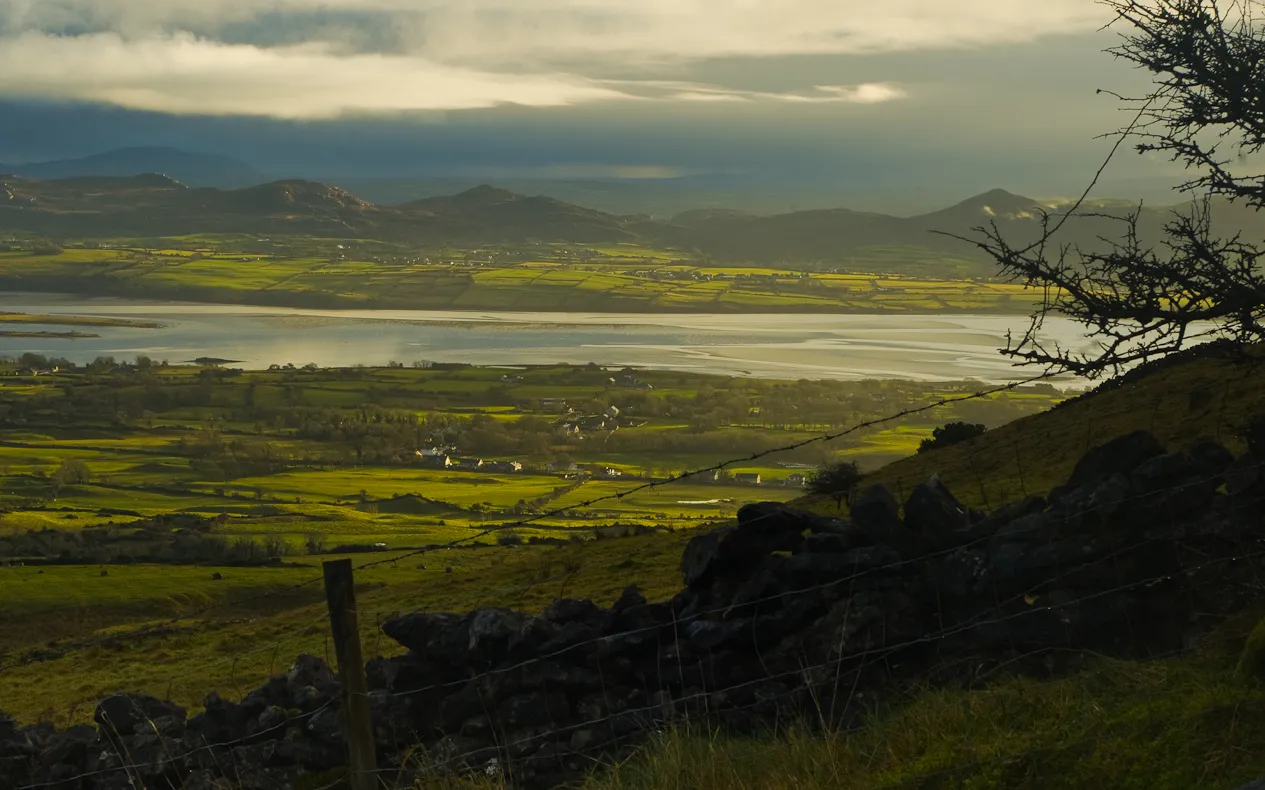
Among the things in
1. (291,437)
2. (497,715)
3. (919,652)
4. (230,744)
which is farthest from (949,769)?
(291,437)

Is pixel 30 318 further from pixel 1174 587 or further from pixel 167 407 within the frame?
pixel 1174 587

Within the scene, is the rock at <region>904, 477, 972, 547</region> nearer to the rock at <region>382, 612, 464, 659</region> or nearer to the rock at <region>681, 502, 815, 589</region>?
the rock at <region>681, 502, 815, 589</region>

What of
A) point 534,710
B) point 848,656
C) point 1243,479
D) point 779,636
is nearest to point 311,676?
point 534,710

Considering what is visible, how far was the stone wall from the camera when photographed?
335 inches

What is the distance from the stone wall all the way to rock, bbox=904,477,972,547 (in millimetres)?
19

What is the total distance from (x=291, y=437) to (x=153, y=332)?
267ft

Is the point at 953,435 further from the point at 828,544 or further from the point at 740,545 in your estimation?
the point at 828,544

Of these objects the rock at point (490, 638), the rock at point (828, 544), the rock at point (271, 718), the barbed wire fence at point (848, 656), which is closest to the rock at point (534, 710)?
the barbed wire fence at point (848, 656)

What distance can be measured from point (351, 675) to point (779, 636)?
3.47m

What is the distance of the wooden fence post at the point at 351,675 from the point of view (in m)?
6.88

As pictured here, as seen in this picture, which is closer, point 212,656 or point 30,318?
point 212,656

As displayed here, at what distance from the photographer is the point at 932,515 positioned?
1011cm

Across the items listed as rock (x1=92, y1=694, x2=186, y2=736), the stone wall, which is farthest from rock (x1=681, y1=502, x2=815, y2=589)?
rock (x1=92, y1=694, x2=186, y2=736)

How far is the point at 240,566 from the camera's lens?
40188mm
